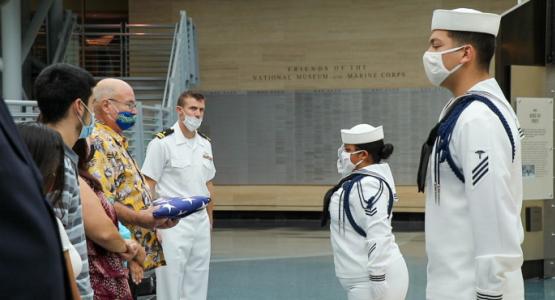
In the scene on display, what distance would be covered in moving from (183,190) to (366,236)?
2.38m

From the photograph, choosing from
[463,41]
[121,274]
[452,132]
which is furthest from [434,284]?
[121,274]

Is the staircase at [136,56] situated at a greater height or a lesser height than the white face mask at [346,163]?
greater

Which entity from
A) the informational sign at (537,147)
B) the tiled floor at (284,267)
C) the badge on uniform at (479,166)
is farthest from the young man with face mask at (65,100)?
the informational sign at (537,147)

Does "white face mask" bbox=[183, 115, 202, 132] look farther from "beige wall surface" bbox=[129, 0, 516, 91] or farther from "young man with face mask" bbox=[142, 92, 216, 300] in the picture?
"beige wall surface" bbox=[129, 0, 516, 91]

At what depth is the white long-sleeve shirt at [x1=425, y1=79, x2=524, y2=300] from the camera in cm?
279

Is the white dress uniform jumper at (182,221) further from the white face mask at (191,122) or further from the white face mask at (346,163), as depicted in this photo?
the white face mask at (346,163)

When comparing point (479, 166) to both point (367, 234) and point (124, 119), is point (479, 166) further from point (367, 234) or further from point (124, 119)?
point (124, 119)

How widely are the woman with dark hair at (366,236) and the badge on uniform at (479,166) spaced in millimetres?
2308

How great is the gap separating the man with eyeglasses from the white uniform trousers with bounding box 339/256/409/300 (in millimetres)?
1088

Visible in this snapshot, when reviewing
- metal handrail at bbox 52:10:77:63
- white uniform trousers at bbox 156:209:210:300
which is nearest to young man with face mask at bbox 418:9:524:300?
white uniform trousers at bbox 156:209:210:300

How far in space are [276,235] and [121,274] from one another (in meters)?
12.5

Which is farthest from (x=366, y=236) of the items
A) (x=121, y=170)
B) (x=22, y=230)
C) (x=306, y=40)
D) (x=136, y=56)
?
(x=136, y=56)

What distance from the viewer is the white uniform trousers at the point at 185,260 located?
6852 mm

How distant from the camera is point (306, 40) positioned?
18.5 meters
